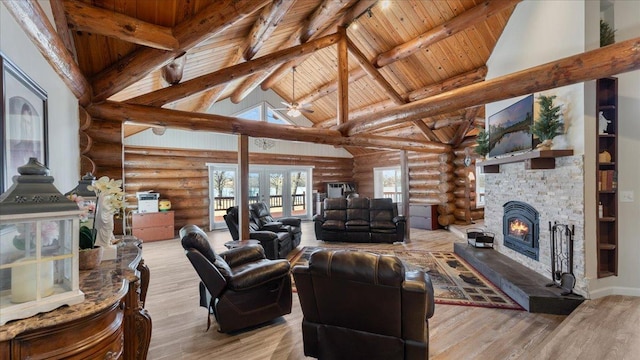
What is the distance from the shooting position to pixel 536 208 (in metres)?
3.93

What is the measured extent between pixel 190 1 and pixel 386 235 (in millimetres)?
5751

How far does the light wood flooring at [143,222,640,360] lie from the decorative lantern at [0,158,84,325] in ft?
5.54

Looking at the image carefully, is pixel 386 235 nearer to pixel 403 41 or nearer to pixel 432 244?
pixel 432 244

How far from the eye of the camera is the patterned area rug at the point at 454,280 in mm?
3420

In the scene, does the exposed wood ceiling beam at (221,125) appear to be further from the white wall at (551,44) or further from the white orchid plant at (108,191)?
the white wall at (551,44)

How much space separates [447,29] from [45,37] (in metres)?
5.64

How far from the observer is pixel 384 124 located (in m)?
5.31

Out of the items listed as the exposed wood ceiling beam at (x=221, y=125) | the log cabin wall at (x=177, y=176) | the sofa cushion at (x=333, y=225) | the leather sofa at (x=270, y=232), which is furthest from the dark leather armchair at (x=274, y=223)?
the log cabin wall at (x=177, y=176)

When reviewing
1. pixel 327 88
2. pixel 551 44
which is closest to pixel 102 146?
pixel 327 88

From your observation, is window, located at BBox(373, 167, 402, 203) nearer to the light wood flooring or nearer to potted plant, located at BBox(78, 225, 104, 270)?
the light wood flooring

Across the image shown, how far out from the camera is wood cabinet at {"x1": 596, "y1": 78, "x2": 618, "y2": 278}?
3211 mm

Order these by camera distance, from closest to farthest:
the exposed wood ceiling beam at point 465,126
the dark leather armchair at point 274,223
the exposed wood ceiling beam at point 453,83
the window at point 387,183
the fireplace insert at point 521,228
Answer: the fireplace insert at point 521,228 < the exposed wood ceiling beam at point 453,83 < the dark leather armchair at point 274,223 < the exposed wood ceiling beam at point 465,126 < the window at point 387,183

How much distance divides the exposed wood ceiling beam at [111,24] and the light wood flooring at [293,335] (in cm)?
287

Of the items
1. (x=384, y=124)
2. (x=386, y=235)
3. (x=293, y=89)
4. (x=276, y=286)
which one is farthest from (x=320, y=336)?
(x=293, y=89)
